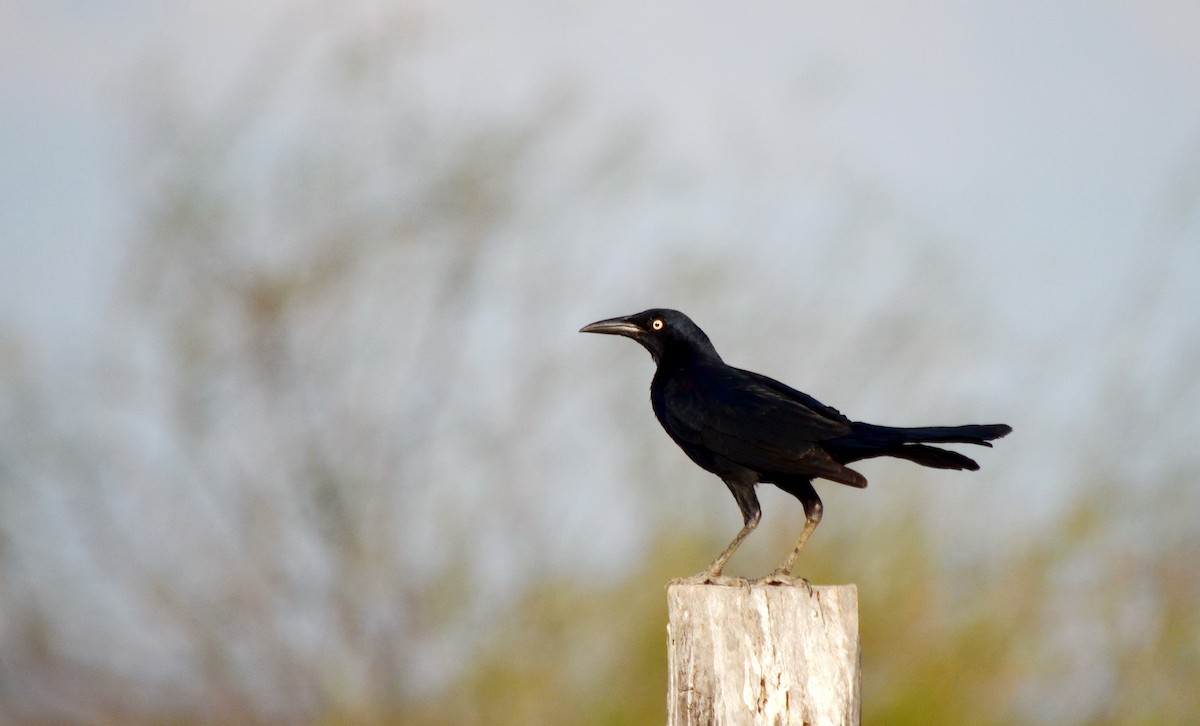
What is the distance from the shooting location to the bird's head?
4992mm

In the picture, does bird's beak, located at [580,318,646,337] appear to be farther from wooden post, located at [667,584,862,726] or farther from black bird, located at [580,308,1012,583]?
wooden post, located at [667,584,862,726]

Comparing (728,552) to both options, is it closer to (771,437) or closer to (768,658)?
(771,437)

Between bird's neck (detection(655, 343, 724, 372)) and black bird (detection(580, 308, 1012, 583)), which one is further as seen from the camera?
bird's neck (detection(655, 343, 724, 372))

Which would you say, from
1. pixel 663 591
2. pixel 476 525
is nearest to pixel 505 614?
pixel 476 525

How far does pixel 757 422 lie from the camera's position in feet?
13.5

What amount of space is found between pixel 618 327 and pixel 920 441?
1.63 meters

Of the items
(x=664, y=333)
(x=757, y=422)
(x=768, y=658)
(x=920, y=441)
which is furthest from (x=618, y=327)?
(x=768, y=658)

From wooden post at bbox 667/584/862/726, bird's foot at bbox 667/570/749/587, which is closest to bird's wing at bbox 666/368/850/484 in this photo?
bird's foot at bbox 667/570/749/587

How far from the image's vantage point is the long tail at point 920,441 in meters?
3.85

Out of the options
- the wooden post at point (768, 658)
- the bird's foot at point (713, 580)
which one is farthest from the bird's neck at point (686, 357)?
the wooden post at point (768, 658)

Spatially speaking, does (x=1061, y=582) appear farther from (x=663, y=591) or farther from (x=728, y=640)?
(x=728, y=640)

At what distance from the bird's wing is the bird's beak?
2.08ft

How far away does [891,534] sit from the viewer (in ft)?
22.4

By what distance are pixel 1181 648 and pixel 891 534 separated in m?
1.62
